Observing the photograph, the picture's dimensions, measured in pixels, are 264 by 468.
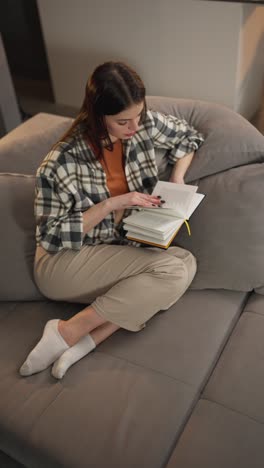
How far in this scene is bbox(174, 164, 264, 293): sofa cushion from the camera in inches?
58.6

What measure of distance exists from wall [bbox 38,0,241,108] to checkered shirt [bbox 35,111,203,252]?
921 millimetres

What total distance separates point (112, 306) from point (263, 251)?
0.52 m

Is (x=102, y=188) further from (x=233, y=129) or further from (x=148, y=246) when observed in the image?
(x=233, y=129)

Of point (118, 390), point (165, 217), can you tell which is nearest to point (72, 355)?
point (118, 390)

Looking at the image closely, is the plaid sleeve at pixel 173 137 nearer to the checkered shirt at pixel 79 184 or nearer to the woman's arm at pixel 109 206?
the checkered shirt at pixel 79 184

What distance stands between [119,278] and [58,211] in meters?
0.29

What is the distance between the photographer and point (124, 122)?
1.37 m

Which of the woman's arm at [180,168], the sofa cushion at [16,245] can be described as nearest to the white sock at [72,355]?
the sofa cushion at [16,245]

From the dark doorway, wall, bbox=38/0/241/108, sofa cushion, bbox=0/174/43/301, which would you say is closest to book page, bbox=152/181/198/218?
sofa cushion, bbox=0/174/43/301

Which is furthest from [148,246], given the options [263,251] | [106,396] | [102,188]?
[106,396]

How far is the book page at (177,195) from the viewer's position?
1453 mm

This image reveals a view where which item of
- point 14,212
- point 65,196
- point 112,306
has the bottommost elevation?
point 112,306

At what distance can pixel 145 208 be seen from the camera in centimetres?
147

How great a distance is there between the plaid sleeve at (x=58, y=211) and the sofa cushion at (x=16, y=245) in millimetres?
146
